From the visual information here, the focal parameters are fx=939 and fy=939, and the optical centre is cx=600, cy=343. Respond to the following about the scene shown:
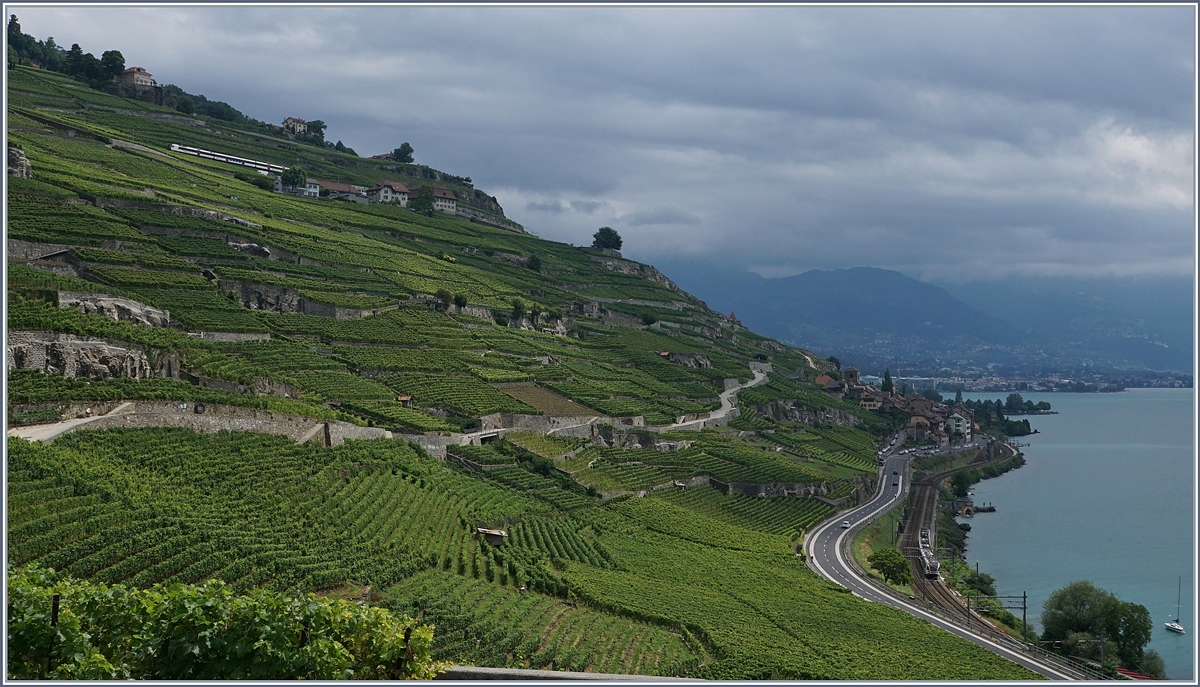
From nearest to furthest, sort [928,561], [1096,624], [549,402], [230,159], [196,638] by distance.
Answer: [196,638], [1096,624], [928,561], [549,402], [230,159]

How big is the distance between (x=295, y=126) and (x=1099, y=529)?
111421 mm

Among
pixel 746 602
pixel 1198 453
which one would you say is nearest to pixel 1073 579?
pixel 746 602

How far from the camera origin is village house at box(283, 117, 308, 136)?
131 metres

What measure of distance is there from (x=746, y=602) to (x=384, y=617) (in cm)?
1934

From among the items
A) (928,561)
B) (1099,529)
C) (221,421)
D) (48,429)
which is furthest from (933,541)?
(48,429)

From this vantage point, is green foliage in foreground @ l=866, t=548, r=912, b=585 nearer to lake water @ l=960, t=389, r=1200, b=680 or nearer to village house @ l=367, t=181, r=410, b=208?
lake water @ l=960, t=389, r=1200, b=680

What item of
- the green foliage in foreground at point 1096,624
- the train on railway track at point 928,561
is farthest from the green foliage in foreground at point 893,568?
the green foliage in foreground at point 1096,624

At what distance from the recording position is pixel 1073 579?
53844mm

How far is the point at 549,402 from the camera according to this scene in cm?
5272

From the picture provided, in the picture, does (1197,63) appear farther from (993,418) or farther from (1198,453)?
(993,418)

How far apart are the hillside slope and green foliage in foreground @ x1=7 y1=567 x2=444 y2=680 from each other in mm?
4824

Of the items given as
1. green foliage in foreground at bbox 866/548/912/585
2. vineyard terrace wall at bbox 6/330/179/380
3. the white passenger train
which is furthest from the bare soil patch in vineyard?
the white passenger train

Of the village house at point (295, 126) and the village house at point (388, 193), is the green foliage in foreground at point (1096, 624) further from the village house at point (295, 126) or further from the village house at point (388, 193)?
the village house at point (295, 126)

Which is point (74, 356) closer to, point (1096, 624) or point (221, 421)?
point (221, 421)
